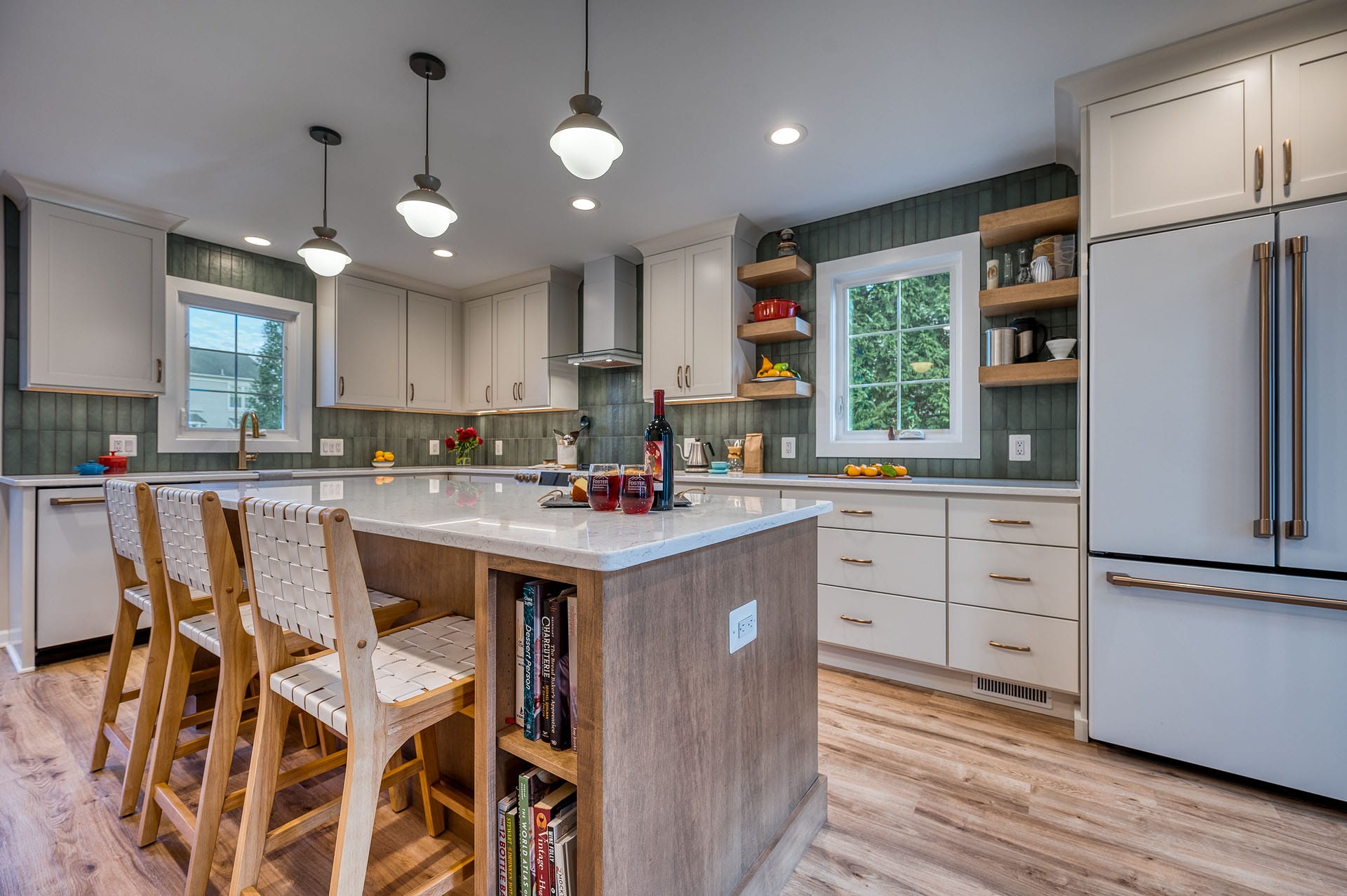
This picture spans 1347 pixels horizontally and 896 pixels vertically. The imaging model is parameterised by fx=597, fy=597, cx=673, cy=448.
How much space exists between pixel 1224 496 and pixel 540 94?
9.09 ft

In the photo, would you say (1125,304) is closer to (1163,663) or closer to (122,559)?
(1163,663)

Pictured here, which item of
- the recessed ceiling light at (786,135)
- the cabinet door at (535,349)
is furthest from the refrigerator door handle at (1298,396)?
the cabinet door at (535,349)

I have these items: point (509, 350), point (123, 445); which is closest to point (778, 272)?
point (509, 350)

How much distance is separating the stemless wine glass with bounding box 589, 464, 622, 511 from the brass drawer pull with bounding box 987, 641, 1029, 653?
188 centimetres

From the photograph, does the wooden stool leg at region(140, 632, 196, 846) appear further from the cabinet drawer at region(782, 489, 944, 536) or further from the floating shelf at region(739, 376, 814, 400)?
Result: the floating shelf at region(739, 376, 814, 400)

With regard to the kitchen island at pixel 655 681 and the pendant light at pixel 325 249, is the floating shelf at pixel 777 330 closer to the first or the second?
the kitchen island at pixel 655 681

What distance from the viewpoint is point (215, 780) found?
1354 millimetres

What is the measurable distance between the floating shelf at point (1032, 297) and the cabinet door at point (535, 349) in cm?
295

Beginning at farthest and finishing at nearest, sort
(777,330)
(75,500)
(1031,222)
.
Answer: (777,330) → (75,500) → (1031,222)

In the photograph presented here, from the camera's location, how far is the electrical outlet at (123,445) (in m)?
3.52

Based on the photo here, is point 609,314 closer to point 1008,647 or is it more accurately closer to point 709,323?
point 709,323

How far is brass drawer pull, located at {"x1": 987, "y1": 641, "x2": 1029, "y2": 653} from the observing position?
241 cm

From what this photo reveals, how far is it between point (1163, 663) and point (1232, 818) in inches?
17.6

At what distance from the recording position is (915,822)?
172 centimetres
